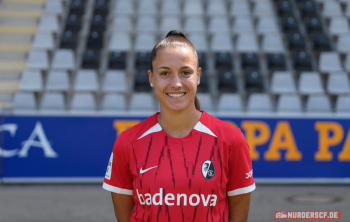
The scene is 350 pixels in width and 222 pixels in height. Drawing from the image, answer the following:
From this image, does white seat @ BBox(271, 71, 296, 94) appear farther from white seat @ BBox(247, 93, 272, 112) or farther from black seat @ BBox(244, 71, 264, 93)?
white seat @ BBox(247, 93, 272, 112)

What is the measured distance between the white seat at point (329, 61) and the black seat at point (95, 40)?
5507 mm

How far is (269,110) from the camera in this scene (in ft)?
22.4

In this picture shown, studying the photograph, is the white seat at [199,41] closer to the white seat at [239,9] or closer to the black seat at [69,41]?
the white seat at [239,9]

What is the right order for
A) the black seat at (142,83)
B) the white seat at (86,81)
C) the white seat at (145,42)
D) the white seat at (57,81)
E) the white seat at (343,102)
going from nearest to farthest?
the white seat at (343,102) < the white seat at (57,81) < the black seat at (142,83) < the white seat at (86,81) < the white seat at (145,42)

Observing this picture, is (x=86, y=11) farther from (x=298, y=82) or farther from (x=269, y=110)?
(x=269, y=110)

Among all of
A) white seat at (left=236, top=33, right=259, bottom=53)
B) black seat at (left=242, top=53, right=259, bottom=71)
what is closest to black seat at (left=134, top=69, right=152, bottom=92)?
black seat at (left=242, top=53, right=259, bottom=71)

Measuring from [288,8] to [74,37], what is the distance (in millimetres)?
6045

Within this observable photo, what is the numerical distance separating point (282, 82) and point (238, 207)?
7.86 metres

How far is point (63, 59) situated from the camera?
9.78m

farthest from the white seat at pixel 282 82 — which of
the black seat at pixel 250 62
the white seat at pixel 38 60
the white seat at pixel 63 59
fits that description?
the white seat at pixel 38 60

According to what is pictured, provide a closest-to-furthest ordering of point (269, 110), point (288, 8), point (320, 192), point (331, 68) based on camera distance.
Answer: point (320, 192) → point (269, 110) → point (331, 68) → point (288, 8)

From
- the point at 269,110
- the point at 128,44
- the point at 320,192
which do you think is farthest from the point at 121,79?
the point at 320,192

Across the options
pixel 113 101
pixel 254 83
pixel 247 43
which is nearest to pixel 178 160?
pixel 113 101

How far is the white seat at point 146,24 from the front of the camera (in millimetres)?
10992
